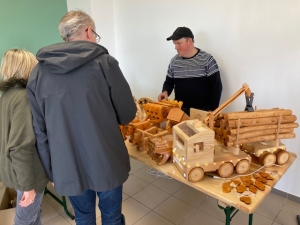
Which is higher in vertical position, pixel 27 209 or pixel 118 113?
pixel 118 113

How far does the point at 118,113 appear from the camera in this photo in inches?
47.3

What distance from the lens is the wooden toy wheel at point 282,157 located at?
131 centimetres

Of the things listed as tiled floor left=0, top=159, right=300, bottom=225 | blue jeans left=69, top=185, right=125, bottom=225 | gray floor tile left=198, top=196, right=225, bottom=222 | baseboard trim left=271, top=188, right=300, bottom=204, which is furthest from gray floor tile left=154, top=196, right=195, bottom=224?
baseboard trim left=271, top=188, right=300, bottom=204

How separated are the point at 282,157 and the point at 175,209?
1126mm

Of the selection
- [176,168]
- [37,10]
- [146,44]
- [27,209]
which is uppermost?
[37,10]

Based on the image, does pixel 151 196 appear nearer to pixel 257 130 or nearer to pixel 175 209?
pixel 175 209

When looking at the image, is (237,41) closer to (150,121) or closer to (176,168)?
(150,121)

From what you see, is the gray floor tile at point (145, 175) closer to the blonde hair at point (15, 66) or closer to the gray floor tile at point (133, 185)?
the gray floor tile at point (133, 185)

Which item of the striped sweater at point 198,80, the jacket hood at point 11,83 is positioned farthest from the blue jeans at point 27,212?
the striped sweater at point 198,80

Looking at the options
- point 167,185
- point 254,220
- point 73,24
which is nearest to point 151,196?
point 167,185

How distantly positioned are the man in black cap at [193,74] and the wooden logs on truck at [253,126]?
0.84 metres

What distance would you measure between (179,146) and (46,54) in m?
0.76

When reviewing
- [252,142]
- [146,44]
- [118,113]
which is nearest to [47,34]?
[146,44]

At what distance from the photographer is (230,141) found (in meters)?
1.25
